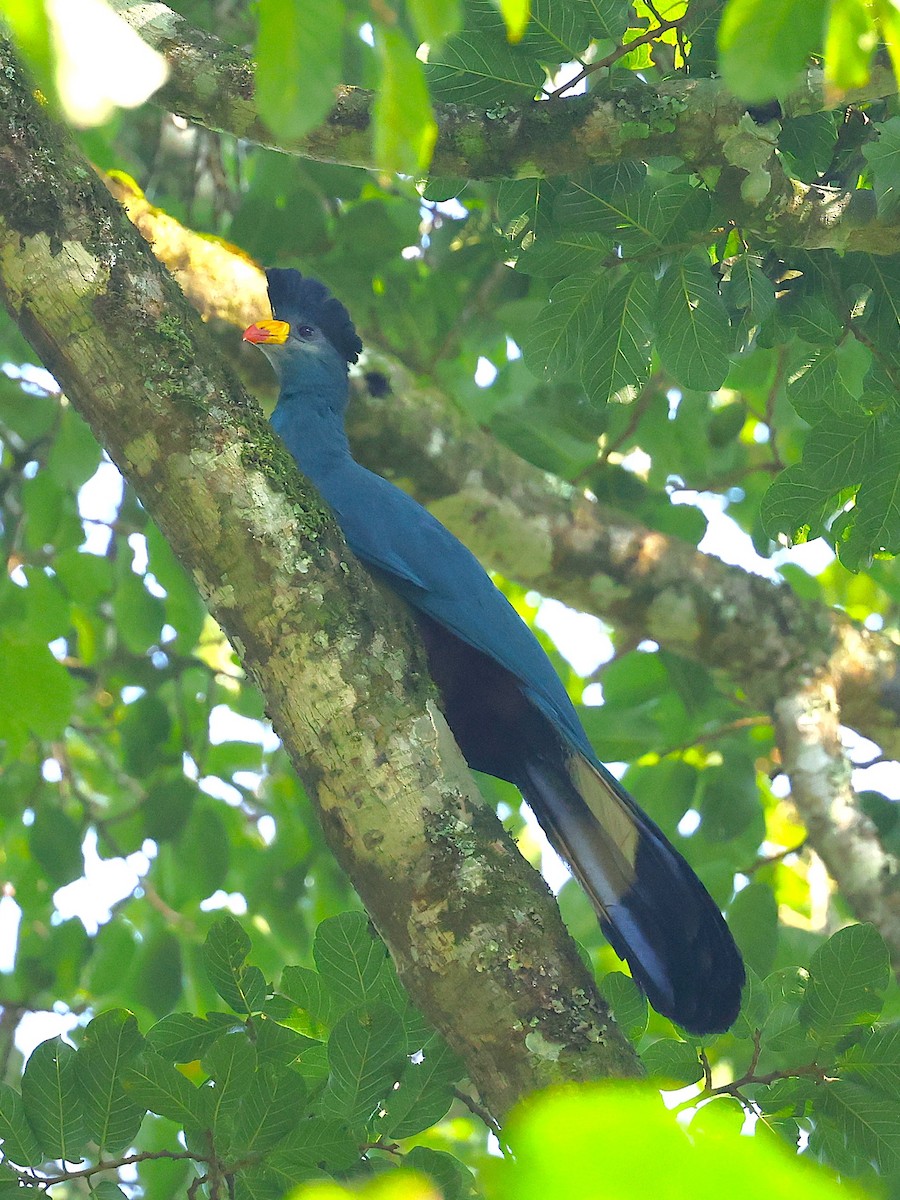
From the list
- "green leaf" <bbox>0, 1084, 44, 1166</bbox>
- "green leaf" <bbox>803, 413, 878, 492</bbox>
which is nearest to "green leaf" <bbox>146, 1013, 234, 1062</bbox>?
"green leaf" <bbox>0, 1084, 44, 1166</bbox>

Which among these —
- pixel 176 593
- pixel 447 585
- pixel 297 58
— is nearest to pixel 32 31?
pixel 297 58

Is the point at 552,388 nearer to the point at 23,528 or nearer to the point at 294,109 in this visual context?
the point at 23,528

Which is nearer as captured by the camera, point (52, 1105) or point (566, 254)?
point (52, 1105)

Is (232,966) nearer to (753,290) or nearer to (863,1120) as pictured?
(863,1120)

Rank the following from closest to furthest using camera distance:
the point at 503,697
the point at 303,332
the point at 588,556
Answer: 1. the point at 503,697
2. the point at 303,332
3. the point at 588,556

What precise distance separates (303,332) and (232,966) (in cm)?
236

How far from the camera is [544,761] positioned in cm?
298

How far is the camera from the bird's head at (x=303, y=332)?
3.85m

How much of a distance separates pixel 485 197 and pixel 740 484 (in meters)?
1.58

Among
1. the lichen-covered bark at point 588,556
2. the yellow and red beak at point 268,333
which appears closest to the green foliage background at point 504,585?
the lichen-covered bark at point 588,556

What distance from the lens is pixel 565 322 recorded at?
2.54 meters

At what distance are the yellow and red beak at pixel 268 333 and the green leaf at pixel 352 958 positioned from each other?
87.5 inches

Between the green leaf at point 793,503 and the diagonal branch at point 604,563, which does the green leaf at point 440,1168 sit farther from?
the diagonal branch at point 604,563

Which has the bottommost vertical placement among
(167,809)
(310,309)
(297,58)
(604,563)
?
(297,58)
